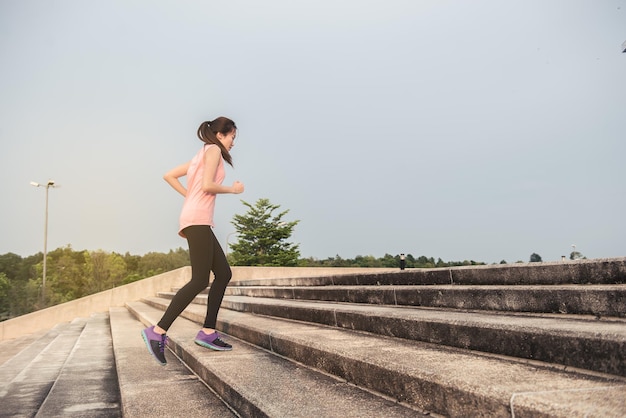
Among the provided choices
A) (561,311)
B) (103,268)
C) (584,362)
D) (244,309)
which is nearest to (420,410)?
(584,362)

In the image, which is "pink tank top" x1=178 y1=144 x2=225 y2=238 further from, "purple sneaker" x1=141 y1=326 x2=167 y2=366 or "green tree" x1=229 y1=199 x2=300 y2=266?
"green tree" x1=229 y1=199 x2=300 y2=266

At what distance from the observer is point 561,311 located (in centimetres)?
286

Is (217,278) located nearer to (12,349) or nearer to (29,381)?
(29,381)

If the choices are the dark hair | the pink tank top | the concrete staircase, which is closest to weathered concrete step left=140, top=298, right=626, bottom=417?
the concrete staircase

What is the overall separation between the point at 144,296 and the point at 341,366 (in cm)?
1382

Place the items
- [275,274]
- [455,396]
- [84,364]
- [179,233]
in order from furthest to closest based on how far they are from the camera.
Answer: [275,274] < [84,364] < [179,233] < [455,396]

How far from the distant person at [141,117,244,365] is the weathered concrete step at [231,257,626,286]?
2.37 m

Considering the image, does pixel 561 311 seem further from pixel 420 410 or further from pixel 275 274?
pixel 275 274

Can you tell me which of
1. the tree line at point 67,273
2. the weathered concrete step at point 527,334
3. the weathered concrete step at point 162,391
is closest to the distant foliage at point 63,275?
the tree line at point 67,273

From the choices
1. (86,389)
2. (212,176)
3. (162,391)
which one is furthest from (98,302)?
(162,391)

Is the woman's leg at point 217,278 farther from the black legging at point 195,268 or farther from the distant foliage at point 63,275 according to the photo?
the distant foliage at point 63,275

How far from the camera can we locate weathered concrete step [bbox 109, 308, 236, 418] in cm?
258

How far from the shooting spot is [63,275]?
9281 centimetres

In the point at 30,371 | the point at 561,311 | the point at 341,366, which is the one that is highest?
the point at 561,311
